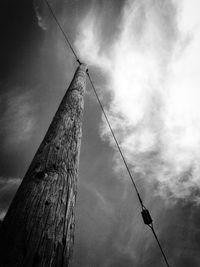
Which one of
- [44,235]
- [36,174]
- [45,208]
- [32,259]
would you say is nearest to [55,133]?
[36,174]

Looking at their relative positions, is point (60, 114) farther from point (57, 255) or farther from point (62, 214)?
point (57, 255)

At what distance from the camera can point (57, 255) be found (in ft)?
3.70

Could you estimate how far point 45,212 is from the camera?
1.28 metres

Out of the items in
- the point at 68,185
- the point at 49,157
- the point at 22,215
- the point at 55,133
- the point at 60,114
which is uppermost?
the point at 60,114

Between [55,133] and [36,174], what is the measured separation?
59 cm

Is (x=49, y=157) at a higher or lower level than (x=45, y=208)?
higher

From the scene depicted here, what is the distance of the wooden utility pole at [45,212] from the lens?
108 centimetres

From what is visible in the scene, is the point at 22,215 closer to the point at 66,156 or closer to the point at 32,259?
the point at 32,259

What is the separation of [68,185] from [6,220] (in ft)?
1.63

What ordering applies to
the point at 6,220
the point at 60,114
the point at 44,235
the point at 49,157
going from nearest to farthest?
1. the point at 44,235
2. the point at 6,220
3. the point at 49,157
4. the point at 60,114

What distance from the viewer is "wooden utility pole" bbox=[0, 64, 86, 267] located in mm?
1085

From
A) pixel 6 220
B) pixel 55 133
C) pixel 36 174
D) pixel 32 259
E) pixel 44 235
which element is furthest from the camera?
pixel 55 133

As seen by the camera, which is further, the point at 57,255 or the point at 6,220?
the point at 6,220

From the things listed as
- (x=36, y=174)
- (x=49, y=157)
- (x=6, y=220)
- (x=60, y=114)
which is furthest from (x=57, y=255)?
(x=60, y=114)
